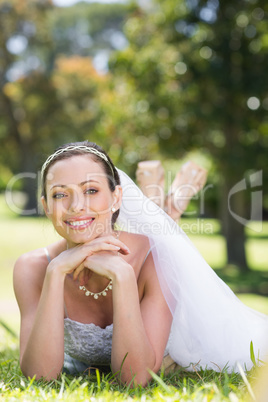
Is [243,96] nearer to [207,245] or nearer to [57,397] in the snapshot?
[207,245]

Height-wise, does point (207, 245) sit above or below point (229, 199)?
below

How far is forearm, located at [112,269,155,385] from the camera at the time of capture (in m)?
2.18

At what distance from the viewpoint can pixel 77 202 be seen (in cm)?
Answer: 243

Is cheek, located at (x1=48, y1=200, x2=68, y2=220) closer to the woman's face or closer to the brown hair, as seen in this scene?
the woman's face

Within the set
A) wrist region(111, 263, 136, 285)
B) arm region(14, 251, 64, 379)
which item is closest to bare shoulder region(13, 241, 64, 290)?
arm region(14, 251, 64, 379)

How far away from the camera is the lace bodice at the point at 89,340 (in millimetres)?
2596

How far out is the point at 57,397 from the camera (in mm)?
1802

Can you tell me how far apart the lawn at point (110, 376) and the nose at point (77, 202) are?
0.78m

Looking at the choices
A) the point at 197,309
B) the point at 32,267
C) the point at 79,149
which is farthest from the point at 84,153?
the point at 197,309

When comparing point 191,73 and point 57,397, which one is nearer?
point 57,397

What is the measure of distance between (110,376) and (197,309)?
720 mm

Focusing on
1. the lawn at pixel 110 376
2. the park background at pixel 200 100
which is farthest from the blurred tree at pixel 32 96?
the park background at pixel 200 100

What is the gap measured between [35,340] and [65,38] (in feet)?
163

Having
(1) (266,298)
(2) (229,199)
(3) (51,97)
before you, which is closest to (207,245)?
(2) (229,199)
